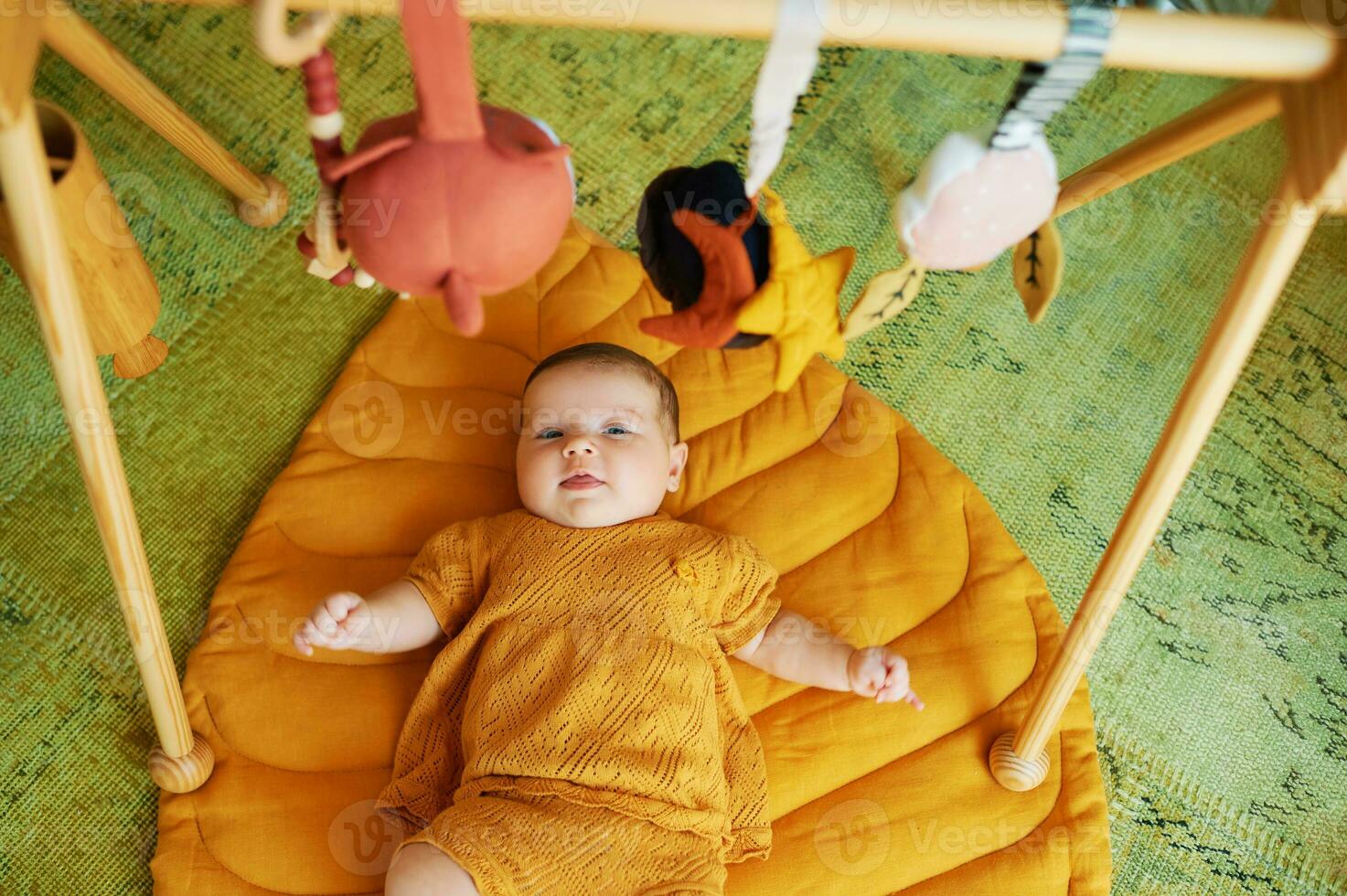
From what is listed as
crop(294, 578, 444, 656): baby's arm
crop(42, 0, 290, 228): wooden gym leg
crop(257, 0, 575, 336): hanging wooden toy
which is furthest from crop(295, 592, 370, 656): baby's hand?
crop(42, 0, 290, 228): wooden gym leg

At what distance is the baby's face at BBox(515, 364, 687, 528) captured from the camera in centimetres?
109

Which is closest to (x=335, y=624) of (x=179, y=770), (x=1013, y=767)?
(x=179, y=770)

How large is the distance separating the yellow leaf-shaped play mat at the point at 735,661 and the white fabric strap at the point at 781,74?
0.61 meters

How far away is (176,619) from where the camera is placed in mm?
1293

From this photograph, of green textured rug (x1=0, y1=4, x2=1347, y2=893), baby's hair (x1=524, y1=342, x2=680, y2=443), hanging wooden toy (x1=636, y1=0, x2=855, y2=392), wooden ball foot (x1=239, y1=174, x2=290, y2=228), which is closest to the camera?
hanging wooden toy (x1=636, y1=0, x2=855, y2=392)

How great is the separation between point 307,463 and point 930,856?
2.79 feet

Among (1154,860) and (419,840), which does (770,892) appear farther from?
(1154,860)

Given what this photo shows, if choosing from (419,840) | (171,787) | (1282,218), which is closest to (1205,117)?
(1282,218)

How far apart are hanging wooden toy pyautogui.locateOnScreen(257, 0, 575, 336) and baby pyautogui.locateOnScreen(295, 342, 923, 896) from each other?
404 millimetres

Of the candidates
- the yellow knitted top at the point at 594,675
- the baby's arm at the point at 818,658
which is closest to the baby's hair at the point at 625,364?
the yellow knitted top at the point at 594,675

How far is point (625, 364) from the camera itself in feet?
3.76

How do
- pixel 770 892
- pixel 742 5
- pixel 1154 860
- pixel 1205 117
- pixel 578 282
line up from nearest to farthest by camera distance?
pixel 742 5 → pixel 1205 117 → pixel 770 892 → pixel 1154 860 → pixel 578 282

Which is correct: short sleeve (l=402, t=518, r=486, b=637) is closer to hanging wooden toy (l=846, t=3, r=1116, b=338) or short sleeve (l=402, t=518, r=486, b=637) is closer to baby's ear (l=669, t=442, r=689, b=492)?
baby's ear (l=669, t=442, r=689, b=492)

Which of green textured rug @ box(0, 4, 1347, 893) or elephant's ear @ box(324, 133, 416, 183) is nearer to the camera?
elephant's ear @ box(324, 133, 416, 183)
